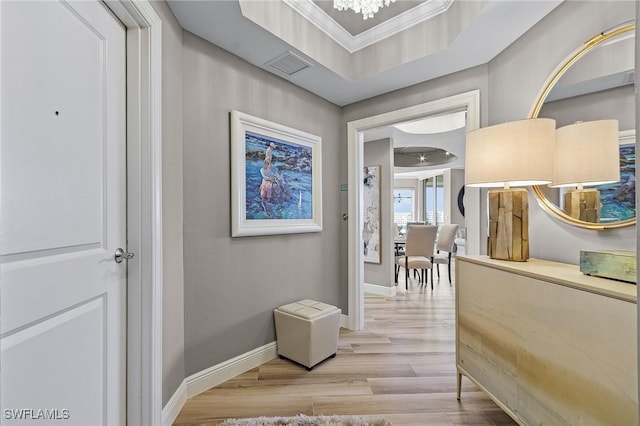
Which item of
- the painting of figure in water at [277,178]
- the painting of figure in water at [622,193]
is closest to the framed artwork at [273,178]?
the painting of figure in water at [277,178]

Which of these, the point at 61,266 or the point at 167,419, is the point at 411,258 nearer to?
the point at 167,419

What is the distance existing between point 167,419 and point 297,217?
62.3 inches

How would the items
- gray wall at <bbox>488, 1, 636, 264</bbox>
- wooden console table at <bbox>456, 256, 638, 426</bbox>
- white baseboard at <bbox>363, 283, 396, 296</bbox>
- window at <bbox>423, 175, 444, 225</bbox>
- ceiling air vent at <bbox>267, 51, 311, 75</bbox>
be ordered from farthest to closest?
window at <bbox>423, 175, 444, 225</bbox> → white baseboard at <bbox>363, 283, 396, 296</bbox> → ceiling air vent at <bbox>267, 51, 311, 75</bbox> → gray wall at <bbox>488, 1, 636, 264</bbox> → wooden console table at <bbox>456, 256, 638, 426</bbox>

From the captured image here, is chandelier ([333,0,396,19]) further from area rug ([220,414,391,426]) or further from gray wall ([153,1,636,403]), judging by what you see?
area rug ([220,414,391,426])

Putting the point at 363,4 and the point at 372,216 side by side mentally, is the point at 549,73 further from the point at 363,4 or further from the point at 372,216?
the point at 372,216

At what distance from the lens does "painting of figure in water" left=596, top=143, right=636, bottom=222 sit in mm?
1207

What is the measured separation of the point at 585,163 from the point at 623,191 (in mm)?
190

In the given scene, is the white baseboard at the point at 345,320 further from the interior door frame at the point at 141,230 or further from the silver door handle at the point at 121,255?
the silver door handle at the point at 121,255

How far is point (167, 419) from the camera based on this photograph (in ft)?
4.79

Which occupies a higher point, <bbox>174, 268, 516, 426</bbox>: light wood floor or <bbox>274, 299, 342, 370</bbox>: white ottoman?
<bbox>274, 299, 342, 370</bbox>: white ottoman

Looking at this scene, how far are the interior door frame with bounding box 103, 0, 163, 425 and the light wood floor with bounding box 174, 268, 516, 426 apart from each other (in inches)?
17.2

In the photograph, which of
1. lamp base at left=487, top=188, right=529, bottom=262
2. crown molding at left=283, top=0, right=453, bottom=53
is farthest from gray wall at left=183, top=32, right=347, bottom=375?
lamp base at left=487, top=188, right=529, bottom=262

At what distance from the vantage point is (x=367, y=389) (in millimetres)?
1853

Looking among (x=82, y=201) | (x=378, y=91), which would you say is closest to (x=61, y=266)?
(x=82, y=201)
